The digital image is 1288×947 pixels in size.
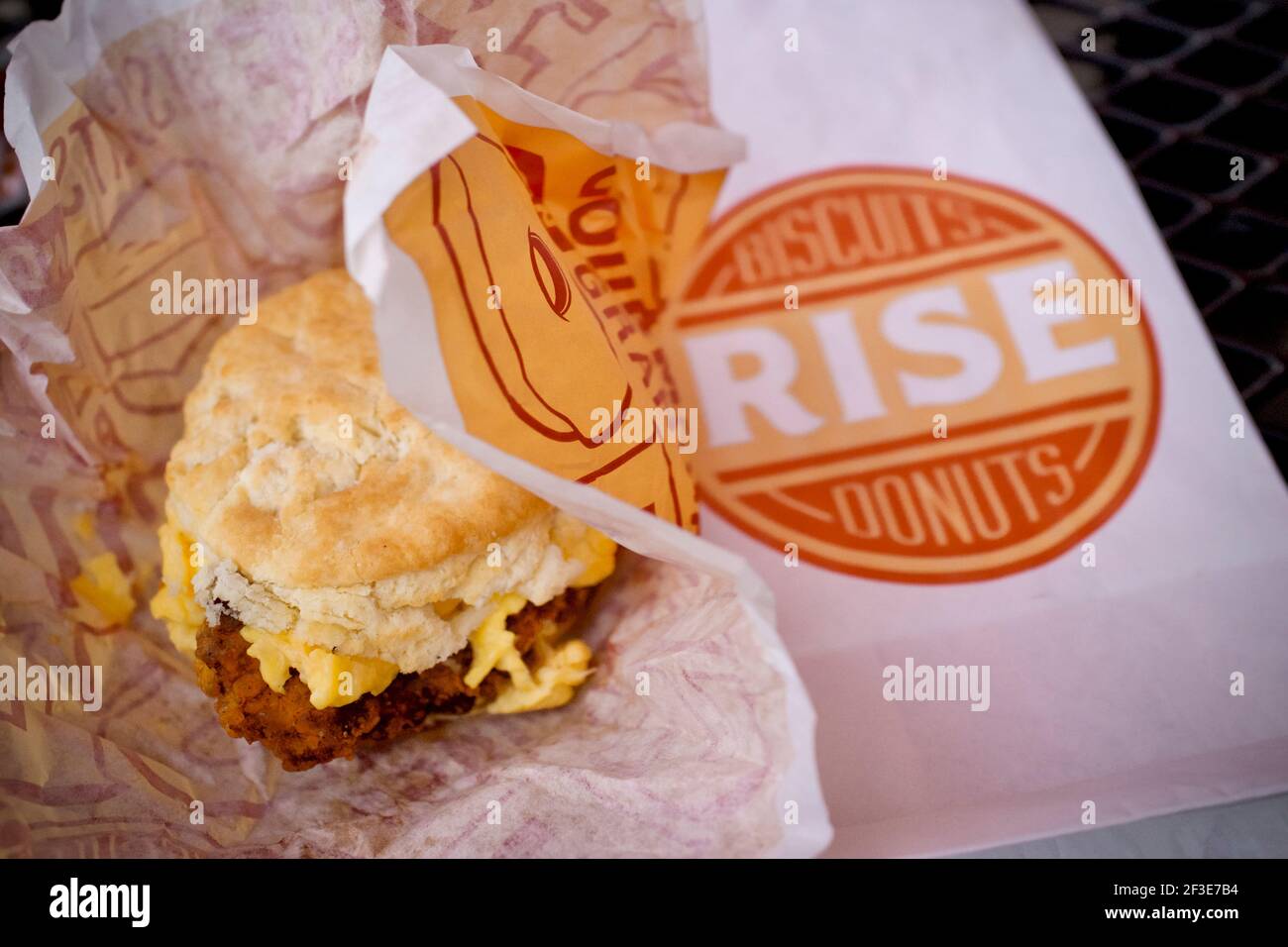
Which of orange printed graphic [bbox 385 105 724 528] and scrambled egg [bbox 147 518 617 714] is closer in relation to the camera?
orange printed graphic [bbox 385 105 724 528]

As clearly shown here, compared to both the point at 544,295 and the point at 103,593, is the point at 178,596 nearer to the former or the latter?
the point at 103,593

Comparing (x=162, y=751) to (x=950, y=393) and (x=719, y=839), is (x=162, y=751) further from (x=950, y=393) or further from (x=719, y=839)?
(x=950, y=393)

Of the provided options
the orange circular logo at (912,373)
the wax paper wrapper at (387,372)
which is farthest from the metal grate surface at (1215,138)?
the wax paper wrapper at (387,372)

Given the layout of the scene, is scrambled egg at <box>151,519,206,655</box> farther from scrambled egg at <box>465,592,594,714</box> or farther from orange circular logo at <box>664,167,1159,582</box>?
orange circular logo at <box>664,167,1159,582</box>

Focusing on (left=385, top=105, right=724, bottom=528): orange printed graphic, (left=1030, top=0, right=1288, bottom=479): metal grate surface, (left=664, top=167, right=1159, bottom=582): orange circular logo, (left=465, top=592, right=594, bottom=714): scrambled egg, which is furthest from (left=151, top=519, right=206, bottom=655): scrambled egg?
(left=1030, top=0, right=1288, bottom=479): metal grate surface

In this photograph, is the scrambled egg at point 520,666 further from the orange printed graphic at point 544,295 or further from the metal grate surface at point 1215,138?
the metal grate surface at point 1215,138

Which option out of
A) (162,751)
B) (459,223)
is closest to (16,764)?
(162,751)

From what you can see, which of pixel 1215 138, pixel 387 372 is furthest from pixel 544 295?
pixel 1215 138
